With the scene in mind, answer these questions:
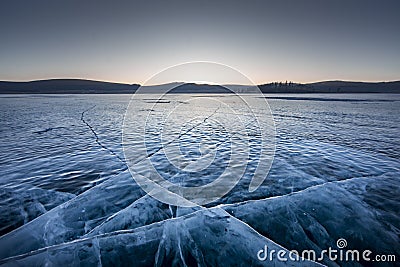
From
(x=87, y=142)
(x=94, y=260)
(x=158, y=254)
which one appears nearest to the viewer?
(x=94, y=260)

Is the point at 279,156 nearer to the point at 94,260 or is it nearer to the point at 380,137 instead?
the point at 94,260

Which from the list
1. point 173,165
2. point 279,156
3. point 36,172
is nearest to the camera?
point 36,172

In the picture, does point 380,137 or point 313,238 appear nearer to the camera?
point 313,238

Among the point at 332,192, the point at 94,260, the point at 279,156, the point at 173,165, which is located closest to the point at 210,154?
the point at 173,165

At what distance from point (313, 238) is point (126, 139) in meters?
12.2

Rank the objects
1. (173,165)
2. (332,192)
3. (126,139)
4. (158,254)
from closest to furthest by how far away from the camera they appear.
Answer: (158,254) → (332,192) → (173,165) → (126,139)

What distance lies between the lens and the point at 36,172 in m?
7.71

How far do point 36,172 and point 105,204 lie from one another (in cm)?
430

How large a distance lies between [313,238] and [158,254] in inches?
133

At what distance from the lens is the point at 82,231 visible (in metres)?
4.45

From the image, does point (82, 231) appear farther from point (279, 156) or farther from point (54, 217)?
point (279, 156)

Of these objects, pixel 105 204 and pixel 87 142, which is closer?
pixel 105 204

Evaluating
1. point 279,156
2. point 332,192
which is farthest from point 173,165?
point 332,192

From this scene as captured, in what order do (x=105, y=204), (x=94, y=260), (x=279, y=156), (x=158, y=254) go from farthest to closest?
(x=279, y=156)
(x=105, y=204)
(x=158, y=254)
(x=94, y=260)
